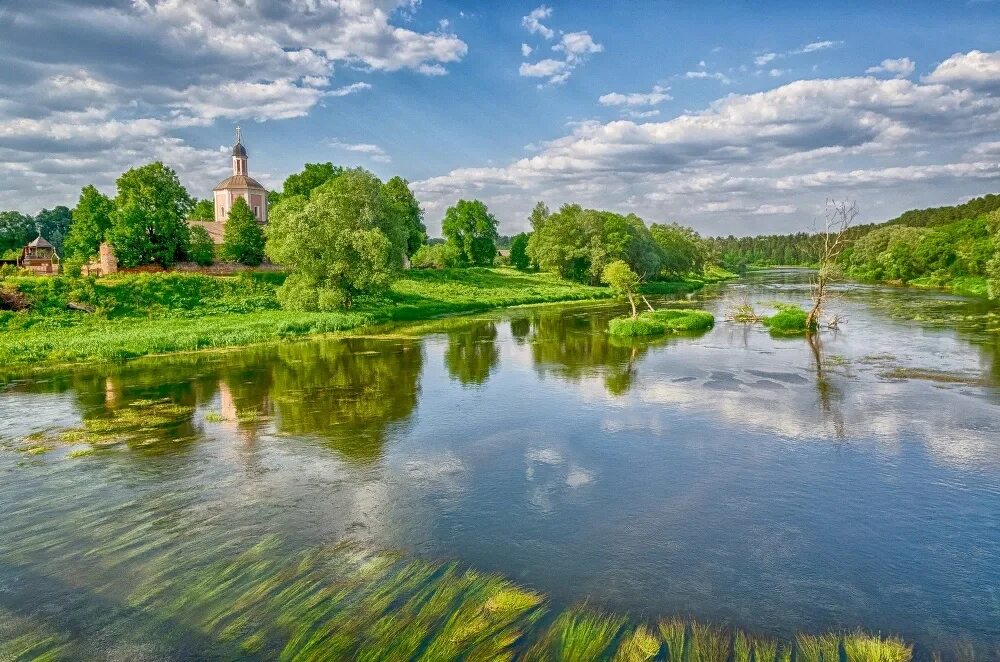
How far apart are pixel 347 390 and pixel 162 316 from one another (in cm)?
2505

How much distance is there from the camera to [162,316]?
44500 millimetres

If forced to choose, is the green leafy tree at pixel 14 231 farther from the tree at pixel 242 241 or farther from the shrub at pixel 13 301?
the shrub at pixel 13 301

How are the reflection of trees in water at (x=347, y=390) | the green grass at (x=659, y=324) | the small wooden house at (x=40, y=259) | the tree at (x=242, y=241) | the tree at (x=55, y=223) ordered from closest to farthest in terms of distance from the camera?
the reflection of trees in water at (x=347, y=390) → the green grass at (x=659, y=324) → the small wooden house at (x=40, y=259) → the tree at (x=242, y=241) → the tree at (x=55, y=223)

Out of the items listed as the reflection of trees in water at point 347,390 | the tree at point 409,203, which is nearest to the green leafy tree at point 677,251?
the tree at point 409,203

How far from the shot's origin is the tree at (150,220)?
53094 mm

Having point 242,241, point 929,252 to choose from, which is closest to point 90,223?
point 242,241

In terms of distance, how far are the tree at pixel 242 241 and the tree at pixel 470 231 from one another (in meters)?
46.2

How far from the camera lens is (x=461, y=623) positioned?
1000 centimetres

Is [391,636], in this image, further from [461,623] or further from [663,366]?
[663,366]

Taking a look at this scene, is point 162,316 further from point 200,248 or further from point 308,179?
point 308,179

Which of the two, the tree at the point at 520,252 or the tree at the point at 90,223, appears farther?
the tree at the point at 520,252

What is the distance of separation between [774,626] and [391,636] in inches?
233

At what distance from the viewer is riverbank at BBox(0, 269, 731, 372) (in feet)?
113

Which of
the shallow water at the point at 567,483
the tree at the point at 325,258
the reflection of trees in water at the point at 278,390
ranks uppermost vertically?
the tree at the point at 325,258
